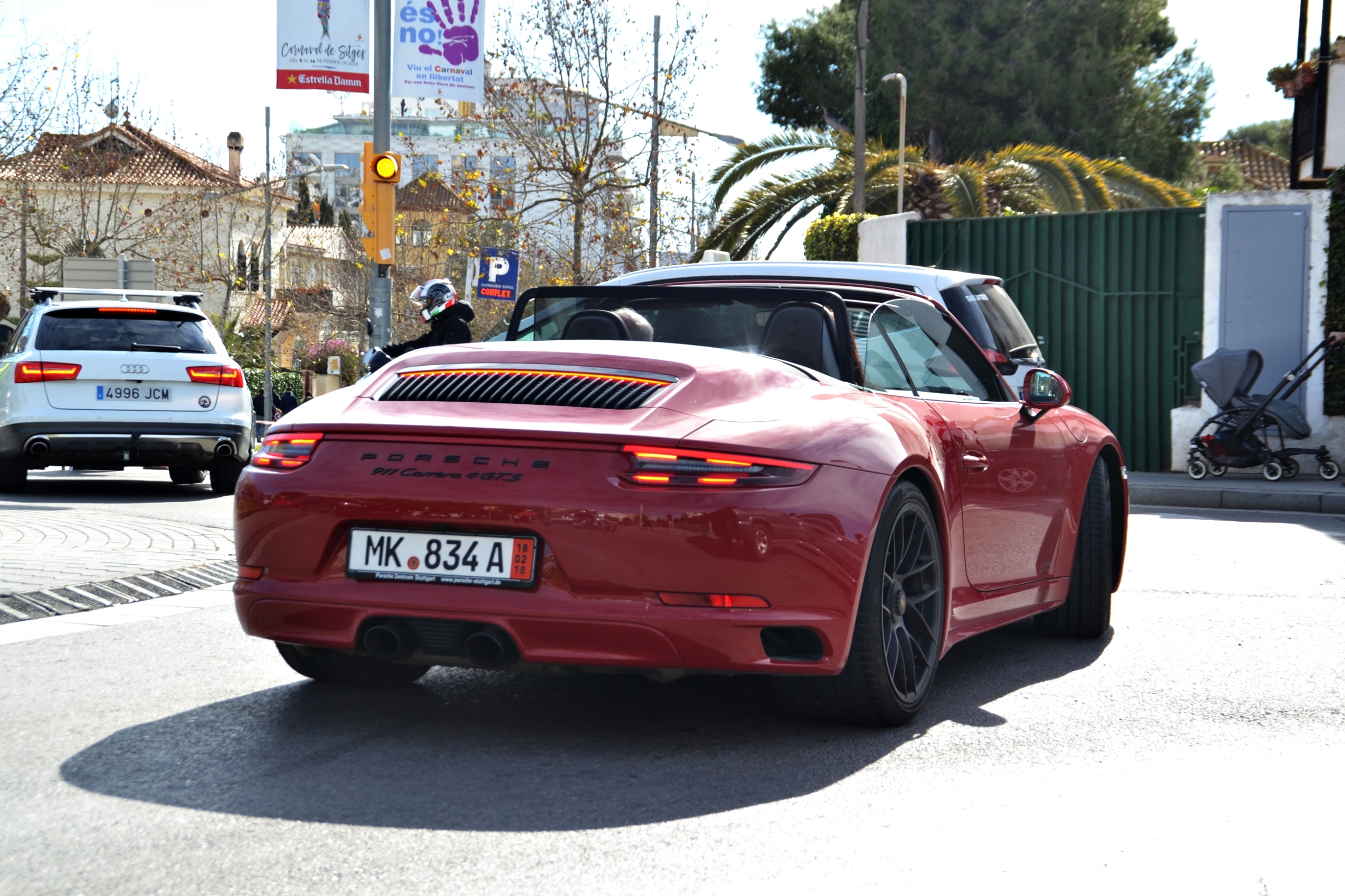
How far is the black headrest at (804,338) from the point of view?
4867 mm

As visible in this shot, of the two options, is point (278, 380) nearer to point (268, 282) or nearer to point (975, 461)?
point (268, 282)

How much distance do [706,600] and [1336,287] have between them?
48.3 ft

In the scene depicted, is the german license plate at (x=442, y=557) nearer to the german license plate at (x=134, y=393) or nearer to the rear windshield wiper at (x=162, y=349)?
the german license plate at (x=134, y=393)

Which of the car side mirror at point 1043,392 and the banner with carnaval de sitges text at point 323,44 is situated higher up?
the banner with carnaval de sitges text at point 323,44

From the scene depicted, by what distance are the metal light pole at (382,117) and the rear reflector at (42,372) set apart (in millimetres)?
2880

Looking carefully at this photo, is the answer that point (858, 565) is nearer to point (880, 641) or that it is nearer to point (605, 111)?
point (880, 641)

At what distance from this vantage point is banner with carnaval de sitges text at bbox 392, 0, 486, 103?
1689 cm

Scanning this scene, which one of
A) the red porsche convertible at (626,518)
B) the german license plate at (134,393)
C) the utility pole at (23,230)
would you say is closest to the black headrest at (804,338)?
the red porsche convertible at (626,518)

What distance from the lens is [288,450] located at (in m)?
4.43

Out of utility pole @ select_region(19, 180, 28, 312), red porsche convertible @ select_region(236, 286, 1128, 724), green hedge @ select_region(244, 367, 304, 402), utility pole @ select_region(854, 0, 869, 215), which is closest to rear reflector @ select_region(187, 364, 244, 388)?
red porsche convertible @ select_region(236, 286, 1128, 724)

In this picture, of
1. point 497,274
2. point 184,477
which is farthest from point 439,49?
point 497,274

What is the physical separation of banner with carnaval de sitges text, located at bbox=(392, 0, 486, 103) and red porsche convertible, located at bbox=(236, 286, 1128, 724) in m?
12.7

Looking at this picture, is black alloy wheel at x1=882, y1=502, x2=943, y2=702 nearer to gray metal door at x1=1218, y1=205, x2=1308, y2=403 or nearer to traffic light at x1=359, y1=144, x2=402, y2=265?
traffic light at x1=359, y1=144, x2=402, y2=265

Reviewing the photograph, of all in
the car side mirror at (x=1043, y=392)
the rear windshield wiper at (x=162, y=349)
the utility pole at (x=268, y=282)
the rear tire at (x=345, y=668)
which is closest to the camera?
the rear tire at (x=345, y=668)
